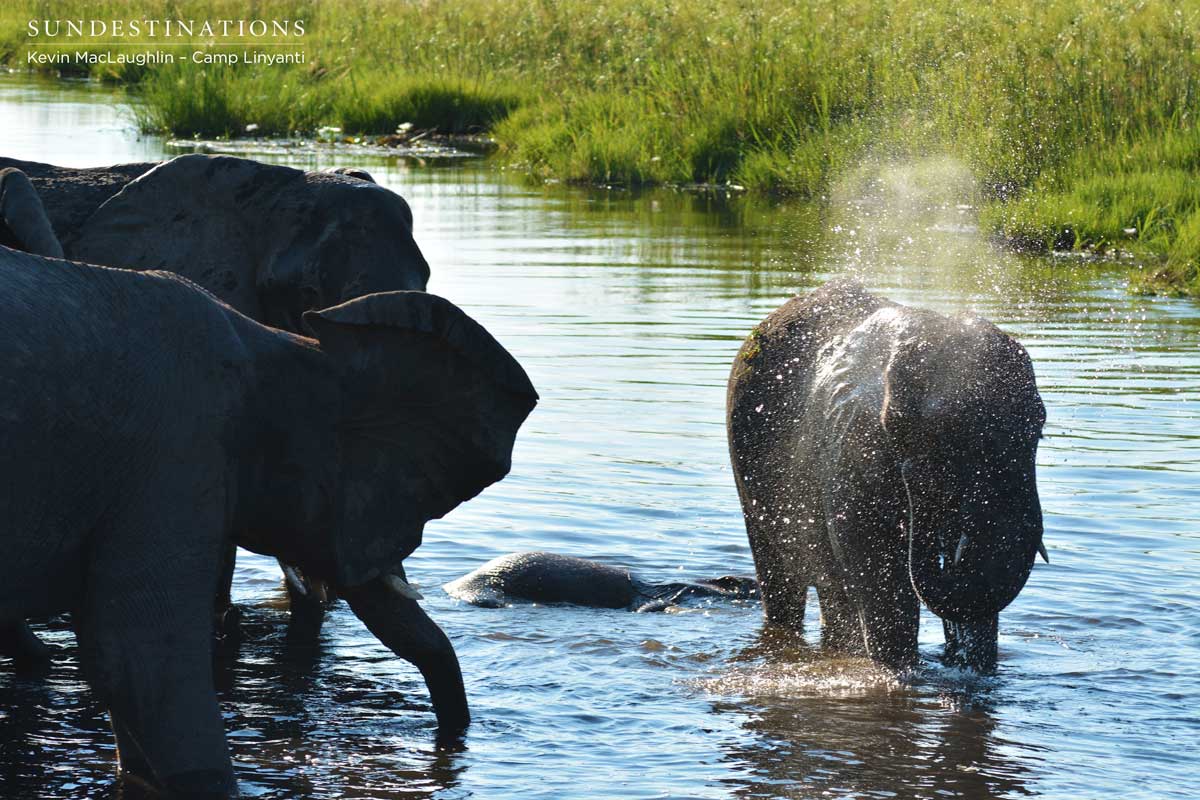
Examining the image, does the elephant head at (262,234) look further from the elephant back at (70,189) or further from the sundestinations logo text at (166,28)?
the sundestinations logo text at (166,28)

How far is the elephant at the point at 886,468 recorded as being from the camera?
5.41 m

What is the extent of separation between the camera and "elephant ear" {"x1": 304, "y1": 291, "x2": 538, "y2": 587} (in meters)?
5.16

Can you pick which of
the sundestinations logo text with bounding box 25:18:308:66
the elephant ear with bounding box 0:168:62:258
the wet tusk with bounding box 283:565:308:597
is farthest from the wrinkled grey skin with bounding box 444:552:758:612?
the sundestinations logo text with bounding box 25:18:308:66

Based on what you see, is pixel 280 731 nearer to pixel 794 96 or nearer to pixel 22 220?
pixel 22 220

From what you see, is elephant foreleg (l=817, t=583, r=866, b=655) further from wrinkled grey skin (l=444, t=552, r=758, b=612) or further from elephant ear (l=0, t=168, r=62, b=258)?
elephant ear (l=0, t=168, r=62, b=258)

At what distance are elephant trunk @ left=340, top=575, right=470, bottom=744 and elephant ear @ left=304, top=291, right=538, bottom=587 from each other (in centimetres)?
32

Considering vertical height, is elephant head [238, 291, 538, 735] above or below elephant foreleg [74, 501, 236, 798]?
above

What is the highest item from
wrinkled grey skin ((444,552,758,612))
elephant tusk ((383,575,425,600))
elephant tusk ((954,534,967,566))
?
elephant tusk ((954,534,967,566))

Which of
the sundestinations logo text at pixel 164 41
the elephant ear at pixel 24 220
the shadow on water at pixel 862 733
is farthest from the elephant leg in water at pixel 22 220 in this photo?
the sundestinations logo text at pixel 164 41

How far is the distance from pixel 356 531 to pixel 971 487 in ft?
5.31

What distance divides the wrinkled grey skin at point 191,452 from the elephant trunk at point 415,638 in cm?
36

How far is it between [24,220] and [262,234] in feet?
2.46

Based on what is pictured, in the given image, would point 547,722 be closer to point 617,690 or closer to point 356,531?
point 617,690

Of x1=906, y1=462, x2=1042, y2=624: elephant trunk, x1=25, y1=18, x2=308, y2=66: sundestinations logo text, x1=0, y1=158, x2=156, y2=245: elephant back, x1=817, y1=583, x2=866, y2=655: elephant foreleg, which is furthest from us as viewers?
x1=25, y1=18, x2=308, y2=66: sundestinations logo text
